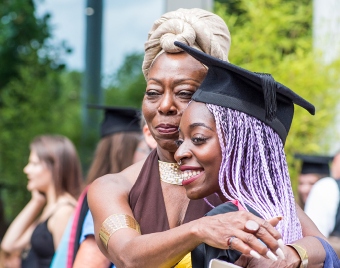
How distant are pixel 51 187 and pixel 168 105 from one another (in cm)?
318

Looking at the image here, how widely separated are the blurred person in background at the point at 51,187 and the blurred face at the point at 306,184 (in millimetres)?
1992

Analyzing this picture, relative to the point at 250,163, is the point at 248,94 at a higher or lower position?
higher

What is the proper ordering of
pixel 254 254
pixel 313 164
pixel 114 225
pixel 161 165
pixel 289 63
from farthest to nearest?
pixel 289 63, pixel 313 164, pixel 161 165, pixel 114 225, pixel 254 254

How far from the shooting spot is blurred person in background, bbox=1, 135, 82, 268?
5352 millimetres

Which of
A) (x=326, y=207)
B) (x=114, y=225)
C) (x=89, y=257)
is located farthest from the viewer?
(x=326, y=207)

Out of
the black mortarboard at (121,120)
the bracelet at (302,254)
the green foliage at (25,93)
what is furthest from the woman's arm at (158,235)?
the green foliage at (25,93)

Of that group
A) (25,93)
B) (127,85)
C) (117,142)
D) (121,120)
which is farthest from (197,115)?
(25,93)

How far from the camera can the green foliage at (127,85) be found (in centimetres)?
814

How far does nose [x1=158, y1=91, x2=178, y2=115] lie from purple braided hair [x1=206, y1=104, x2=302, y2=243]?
0.85 ft

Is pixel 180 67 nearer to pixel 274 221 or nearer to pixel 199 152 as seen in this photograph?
pixel 199 152

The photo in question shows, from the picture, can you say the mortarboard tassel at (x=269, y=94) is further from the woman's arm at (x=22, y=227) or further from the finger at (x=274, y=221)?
the woman's arm at (x=22, y=227)

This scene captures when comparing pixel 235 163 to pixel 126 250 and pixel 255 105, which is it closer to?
pixel 255 105

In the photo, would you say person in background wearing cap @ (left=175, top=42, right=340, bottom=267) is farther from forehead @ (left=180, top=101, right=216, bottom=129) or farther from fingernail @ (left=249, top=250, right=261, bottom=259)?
fingernail @ (left=249, top=250, right=261, bottom=259)

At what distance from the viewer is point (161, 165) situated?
286cm
